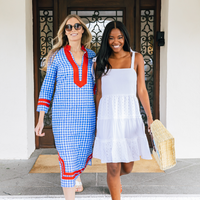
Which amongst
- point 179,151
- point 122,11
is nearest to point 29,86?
point 122,11

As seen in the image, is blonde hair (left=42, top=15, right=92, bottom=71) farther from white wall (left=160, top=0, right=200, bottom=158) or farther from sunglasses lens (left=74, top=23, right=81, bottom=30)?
white wall (left=160, top=0, right=200, bottom=158)

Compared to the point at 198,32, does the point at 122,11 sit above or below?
above

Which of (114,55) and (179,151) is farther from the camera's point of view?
(179,151)

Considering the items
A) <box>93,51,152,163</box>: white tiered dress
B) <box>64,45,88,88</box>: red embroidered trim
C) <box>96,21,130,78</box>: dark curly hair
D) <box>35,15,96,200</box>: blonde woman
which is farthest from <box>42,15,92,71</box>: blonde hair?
<box>93,51,152,163</box>: white tiered dress

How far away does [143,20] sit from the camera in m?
→ 4.20

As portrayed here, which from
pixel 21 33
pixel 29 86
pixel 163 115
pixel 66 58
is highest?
pixel 21 33

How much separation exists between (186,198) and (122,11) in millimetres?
3258

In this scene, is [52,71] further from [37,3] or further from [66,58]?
[37,3]

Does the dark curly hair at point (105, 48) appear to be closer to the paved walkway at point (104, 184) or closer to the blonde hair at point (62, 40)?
the blonde hair at point (62, 40)

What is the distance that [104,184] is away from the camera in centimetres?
284

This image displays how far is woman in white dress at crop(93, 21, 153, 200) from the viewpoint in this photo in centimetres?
205

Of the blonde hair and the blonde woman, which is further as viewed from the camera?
the blonde hair

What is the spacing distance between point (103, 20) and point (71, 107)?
254cm

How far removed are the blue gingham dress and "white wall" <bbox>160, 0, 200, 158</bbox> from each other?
202 cm
